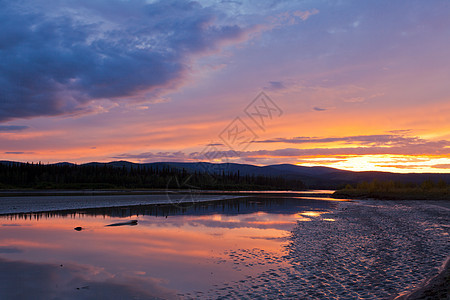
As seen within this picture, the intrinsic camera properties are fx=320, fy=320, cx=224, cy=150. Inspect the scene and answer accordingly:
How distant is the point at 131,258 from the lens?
45.4 feet

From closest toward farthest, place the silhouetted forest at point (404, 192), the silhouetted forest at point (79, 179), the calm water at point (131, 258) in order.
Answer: the calm water at point (131, 258) < the silhouetted forest at point (404, 192) < the silhouetted forest at point (79, 179)

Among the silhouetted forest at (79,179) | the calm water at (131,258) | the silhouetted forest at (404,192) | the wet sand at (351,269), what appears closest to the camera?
the wet sand at (351,269)

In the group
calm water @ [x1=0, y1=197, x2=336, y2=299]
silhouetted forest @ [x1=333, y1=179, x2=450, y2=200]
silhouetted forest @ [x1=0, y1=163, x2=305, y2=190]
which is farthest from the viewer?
silhouetted forest @ [x1=0, y1=163, x2=305, y2=190]

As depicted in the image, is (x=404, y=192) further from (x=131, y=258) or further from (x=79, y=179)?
(x=79, y=179)

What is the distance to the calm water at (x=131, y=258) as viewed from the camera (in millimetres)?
9789

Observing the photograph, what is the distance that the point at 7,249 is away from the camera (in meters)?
15.0

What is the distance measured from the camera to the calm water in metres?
9.79

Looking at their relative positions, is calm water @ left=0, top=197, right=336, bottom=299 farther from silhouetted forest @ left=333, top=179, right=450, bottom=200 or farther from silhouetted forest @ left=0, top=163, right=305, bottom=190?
silhouetted forest @ left=0, top=163, right=305, bottom=190

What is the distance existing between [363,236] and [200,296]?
13.3m

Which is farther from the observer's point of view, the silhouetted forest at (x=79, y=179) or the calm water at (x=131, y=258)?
the silhouetted forest at (x=79, y=179)

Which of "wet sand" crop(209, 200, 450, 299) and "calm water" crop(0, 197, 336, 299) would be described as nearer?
"wet sand" crop(209, 200, 450, 299)

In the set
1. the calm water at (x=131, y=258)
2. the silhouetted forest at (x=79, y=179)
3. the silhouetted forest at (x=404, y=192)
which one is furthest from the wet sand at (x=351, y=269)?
the silhouetted forest at (x=79, y=179)

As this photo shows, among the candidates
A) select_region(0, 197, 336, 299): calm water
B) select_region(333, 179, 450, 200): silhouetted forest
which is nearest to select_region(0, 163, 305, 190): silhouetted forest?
select_region(333, 179, 450, 200): silhouetted forest

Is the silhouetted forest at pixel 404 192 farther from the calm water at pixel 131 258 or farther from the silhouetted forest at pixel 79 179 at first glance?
the silhouetted forest at pixel 79 179
